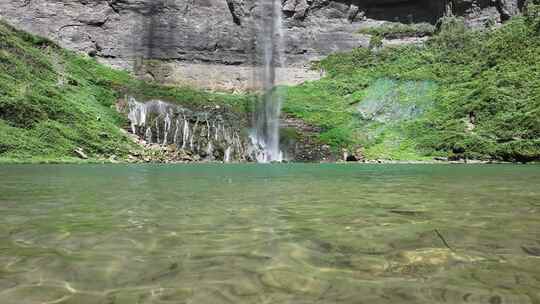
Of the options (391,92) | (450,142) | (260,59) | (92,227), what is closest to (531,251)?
(92,227)

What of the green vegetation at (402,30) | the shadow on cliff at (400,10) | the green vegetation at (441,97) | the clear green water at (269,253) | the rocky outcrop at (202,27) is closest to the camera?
the clear green water at (269,253)

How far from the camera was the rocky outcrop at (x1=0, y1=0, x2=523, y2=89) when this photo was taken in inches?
3248

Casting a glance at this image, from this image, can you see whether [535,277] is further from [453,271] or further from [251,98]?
[251,98]

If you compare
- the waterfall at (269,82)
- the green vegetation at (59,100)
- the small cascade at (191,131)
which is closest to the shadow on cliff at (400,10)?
the waterfall at (269,82)

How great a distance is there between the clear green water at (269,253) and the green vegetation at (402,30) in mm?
85964

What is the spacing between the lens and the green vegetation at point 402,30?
89688 millimetres

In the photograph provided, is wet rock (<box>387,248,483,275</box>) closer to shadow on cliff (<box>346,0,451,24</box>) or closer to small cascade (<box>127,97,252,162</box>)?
small cascade (<box>127,97,252,162</box>)

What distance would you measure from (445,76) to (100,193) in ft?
229

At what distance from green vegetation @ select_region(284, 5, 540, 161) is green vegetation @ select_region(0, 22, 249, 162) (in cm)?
1661

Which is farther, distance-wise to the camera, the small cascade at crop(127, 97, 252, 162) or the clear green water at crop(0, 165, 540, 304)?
the small cascade at crop(127, 97, 252, 162)

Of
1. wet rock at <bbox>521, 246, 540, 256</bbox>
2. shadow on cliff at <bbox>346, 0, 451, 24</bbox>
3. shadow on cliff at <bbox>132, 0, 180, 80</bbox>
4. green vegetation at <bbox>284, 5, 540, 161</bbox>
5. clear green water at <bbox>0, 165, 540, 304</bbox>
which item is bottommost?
clear green water at <bbox>0, 165, 540, 304</bbox>

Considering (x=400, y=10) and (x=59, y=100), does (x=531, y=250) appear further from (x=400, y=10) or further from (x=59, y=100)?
(x=400, y=10)

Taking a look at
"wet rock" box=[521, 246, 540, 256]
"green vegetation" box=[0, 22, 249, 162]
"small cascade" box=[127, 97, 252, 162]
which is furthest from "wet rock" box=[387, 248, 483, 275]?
"small cascade" box=[127, 97, 252, 162]

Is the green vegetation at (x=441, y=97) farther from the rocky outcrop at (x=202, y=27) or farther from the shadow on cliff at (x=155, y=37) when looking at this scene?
the shadow on cliff at (x=155, y=37)
